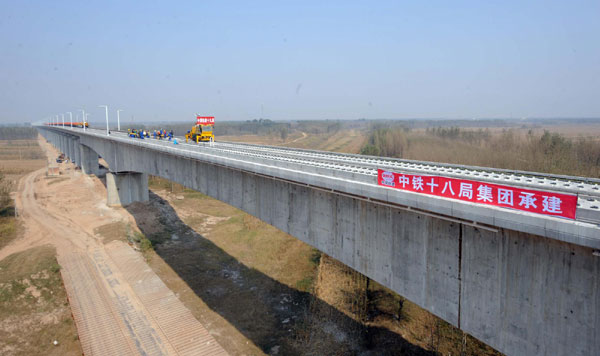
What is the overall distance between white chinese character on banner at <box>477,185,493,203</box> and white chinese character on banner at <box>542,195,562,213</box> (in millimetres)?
1102

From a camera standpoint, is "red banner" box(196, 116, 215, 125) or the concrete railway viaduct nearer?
the concrete railway viaduct

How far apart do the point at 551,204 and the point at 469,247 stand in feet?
7.49

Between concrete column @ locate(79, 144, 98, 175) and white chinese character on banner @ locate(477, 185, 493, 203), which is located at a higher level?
white chinese character on banner @ locate(477, 185, 493, 203)

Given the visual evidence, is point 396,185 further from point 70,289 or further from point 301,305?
point 70,289

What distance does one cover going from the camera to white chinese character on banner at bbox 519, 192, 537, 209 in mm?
7609

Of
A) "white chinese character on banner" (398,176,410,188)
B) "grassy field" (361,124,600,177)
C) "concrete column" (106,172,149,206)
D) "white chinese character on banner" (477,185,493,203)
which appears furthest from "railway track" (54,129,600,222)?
A: "concrete column" (106,172,149,206)

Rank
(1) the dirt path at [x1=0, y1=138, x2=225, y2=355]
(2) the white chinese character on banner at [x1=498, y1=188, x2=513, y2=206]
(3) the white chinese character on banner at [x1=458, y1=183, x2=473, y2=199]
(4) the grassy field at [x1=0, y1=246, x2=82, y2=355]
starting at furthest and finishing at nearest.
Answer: (1) the dirt path at [x1=0, y1=138, x2=225, y2=355]
(4) the grassy field at [x1=0, y1=246, x2=82, y2=355]
(3) the white chinese character on banner at [x1=458, y1=183, x2=473, y2=199]
(2) the white chinese character on banner at [x1=498, y1=188, x2=513, y2=206]

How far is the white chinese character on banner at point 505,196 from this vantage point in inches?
316

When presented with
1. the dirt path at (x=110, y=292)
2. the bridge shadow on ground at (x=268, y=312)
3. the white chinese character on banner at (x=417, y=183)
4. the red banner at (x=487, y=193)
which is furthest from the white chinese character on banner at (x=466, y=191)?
the dirt path at (x=110, y=292)

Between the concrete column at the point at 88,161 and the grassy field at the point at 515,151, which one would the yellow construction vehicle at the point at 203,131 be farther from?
the concrete column at the point at 88,161

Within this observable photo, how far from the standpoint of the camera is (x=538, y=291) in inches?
310

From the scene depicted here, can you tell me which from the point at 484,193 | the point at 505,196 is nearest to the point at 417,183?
the point at 484,193

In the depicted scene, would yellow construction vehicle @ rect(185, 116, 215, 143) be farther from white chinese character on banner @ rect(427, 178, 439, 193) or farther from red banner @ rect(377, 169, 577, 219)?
white chinese character on banner @ rect(427, 178, 439, 193)

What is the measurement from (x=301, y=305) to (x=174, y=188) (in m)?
36.8
